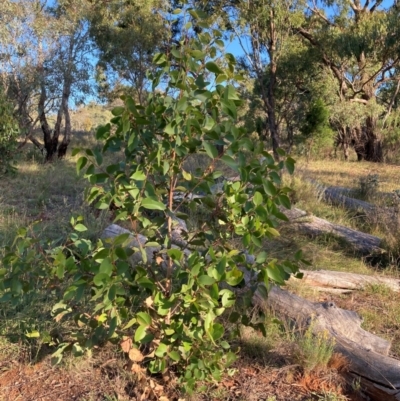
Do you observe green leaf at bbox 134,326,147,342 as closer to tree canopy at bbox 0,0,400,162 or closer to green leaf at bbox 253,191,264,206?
green leaf at bbox 253,191,264,206

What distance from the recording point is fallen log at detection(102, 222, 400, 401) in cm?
249

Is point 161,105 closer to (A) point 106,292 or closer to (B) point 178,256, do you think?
(B) point 178,256

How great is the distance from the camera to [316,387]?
255cm

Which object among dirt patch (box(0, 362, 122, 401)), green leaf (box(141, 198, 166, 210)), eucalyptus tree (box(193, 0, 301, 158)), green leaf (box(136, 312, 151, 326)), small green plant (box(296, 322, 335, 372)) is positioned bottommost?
dirt patch (box(0, 362, 122, 401))

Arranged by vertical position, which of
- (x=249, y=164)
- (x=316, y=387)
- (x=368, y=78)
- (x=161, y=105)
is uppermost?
(x=368, y=78)

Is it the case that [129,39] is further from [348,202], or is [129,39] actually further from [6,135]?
[348,202]

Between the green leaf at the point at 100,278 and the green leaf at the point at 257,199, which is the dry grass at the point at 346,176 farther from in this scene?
the green leaf at the point at 100,278

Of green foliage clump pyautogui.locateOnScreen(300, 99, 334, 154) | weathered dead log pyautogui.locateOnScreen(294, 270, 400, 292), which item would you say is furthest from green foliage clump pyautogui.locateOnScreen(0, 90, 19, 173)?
green foliage clump pyautogui.locateOnScreen(300, 99, 334, 154)

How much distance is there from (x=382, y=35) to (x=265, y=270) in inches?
639

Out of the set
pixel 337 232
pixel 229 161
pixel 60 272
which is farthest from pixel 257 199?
pixel 337 232

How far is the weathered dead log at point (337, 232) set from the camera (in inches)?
216

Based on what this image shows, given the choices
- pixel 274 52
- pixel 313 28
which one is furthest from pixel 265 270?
pixel 313 28

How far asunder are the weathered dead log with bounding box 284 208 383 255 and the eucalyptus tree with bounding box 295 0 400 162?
40.8 feet

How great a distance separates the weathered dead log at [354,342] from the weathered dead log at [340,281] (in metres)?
0.98
